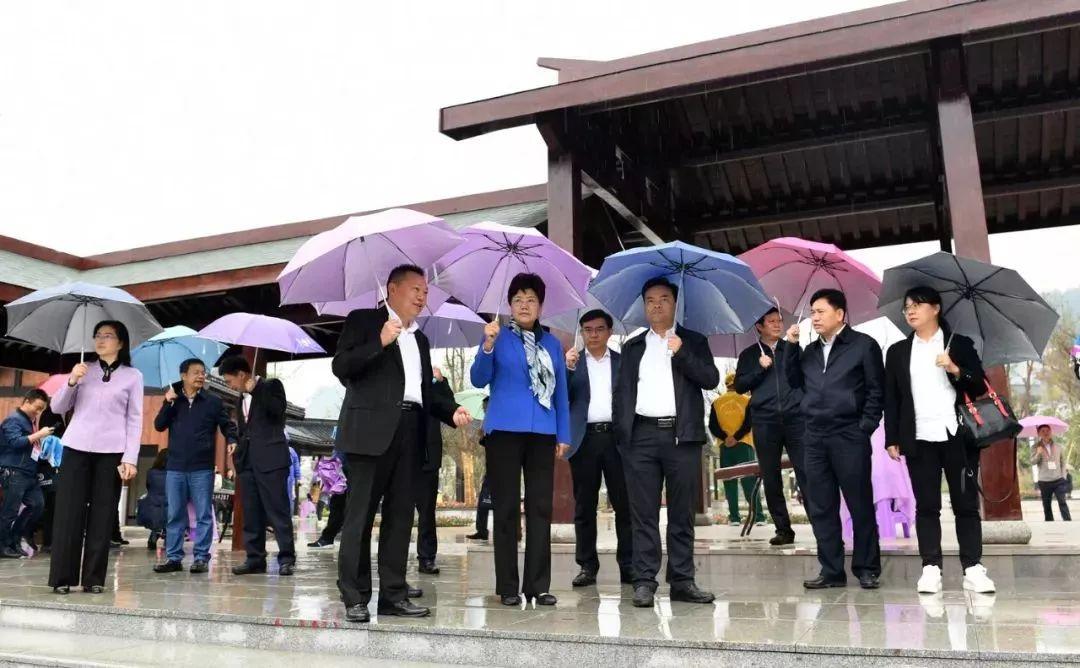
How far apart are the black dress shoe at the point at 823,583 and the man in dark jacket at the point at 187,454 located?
15.9 ft

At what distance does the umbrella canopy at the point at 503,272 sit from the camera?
5082mm

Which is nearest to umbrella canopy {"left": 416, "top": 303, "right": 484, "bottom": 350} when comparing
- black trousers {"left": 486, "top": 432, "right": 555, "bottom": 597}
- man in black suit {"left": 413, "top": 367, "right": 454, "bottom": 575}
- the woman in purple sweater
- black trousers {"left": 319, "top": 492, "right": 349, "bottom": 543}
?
man in black suit {"left": 413, "top": 367, "right": 454, "bottom": 575}

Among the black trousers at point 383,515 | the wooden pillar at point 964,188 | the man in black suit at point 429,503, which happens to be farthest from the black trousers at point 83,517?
the wooden pillar at point 964,188

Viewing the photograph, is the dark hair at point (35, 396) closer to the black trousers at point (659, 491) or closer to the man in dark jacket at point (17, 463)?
the man in dark jacket at point (17, 463)

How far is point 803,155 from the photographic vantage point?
28.6 feet

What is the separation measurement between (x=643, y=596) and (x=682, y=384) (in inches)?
46.4

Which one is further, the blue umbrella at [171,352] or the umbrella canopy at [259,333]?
the blue umbrella at [171,352]

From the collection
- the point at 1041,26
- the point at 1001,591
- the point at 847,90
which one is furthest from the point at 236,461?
the point at 1041,26

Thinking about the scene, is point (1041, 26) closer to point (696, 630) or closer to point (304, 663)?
point (696, 630)

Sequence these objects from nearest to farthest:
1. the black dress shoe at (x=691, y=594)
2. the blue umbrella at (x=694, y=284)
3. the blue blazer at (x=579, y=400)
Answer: the black dress shoe at (x=691, y=594), the blue umbrella at (x=694, y=284), the blue blazer at (x=579, y=400)

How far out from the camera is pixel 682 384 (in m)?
A: 4.82

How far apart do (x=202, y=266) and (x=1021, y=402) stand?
36824mm

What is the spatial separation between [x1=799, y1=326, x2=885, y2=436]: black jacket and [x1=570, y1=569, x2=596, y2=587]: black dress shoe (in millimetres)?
1743

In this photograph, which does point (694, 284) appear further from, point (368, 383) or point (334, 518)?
point (334, 518)
